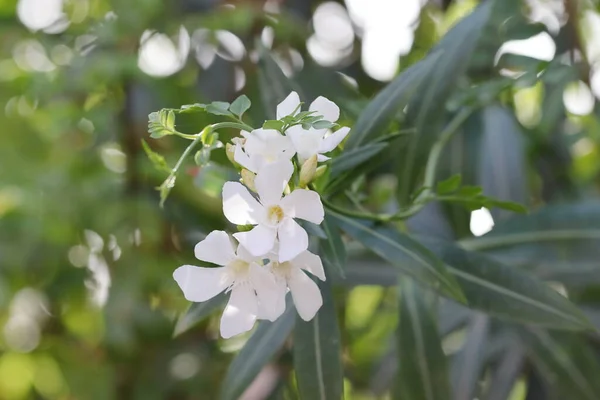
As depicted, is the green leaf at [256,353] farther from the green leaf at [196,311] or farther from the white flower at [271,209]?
the white flower at [271,209]

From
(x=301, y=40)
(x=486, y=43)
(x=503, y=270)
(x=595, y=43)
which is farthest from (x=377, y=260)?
(x=595, y=43)

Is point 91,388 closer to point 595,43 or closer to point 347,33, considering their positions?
point 347,33

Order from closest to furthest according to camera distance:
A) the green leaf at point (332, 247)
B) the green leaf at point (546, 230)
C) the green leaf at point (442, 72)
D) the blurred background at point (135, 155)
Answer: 1. the green leaf at point (332, 247)
2. the green leaf at point (442, 72)
3. the green leaf at point (546, 230)
4. the blurred background at point (135, 155)

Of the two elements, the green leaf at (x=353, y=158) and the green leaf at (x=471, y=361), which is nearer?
the green leaf at (x=353, y=158)

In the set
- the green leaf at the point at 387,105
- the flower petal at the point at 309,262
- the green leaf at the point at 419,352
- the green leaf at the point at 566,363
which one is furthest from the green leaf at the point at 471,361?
the flower petal at the point at 309,262

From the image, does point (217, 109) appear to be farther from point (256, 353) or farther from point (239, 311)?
point (256, 353)

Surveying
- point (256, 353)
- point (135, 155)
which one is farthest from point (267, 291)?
point (135, 155)
